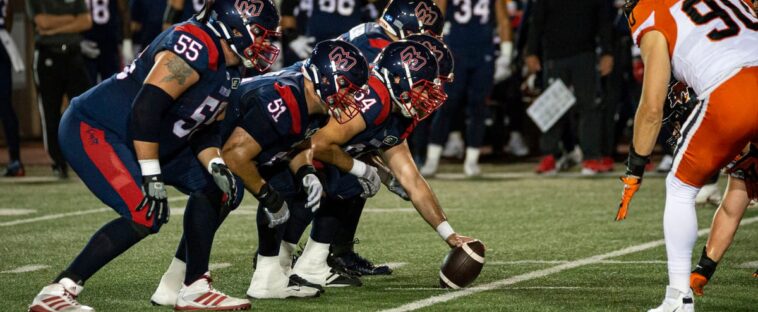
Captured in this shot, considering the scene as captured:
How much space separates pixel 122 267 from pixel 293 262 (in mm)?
973

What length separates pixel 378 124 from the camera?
6273 millimetres

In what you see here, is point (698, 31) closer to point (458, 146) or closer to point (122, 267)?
point (122, 267)

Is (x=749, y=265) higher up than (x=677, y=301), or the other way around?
(x=677, y=301)

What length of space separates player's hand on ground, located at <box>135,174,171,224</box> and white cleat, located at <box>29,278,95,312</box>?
0.42 metres

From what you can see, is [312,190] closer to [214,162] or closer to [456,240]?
[214,162]

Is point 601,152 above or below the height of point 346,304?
below

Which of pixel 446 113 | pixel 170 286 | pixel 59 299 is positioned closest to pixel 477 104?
pixel 446 113

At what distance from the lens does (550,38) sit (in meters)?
12.5

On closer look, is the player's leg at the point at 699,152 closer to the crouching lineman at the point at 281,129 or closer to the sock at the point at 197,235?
the crouching lineman at the point at 281,129

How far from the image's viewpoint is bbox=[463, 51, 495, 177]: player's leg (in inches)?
486

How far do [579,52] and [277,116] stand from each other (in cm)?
699

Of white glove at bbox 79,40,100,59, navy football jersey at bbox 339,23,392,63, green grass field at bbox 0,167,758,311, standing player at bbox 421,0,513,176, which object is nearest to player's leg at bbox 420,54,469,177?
standing player at bbox 421,0,513,176

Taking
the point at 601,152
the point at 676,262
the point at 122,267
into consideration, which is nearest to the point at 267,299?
the point at 122,267

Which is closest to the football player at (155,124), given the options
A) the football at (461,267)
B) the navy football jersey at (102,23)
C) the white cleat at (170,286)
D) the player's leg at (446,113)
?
the white cleat at (170,286)
